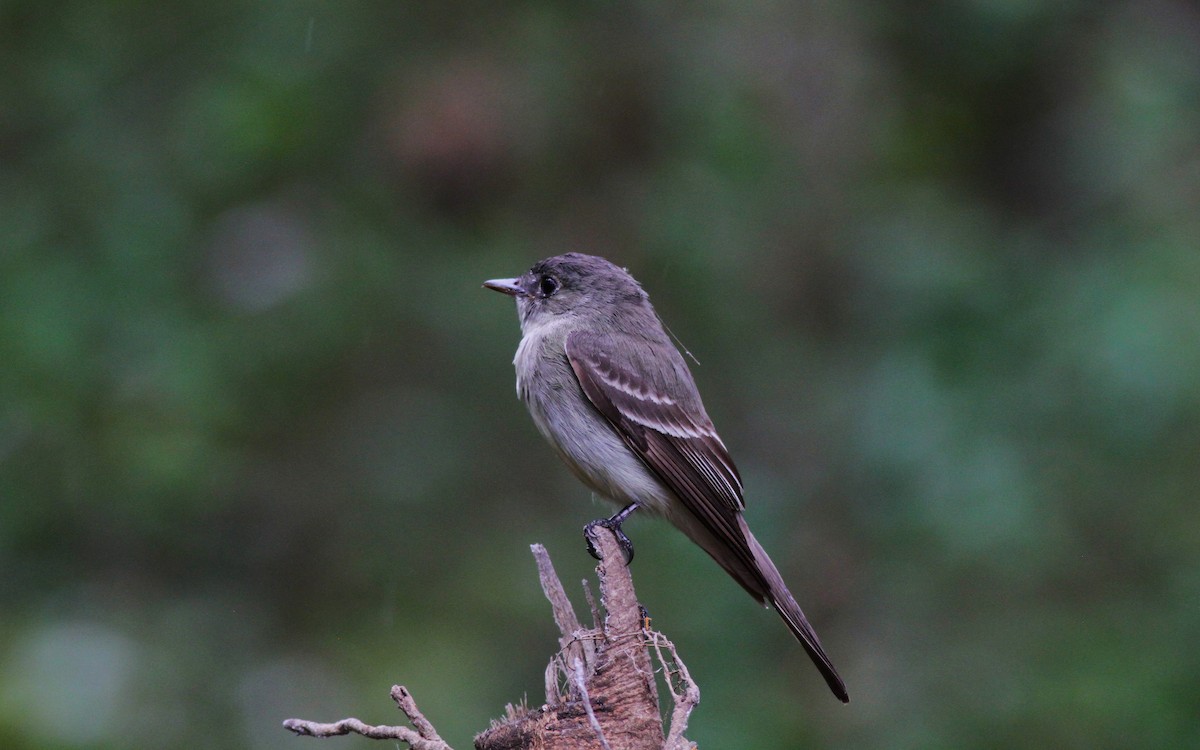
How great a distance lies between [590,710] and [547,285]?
2.69 metres

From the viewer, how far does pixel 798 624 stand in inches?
149

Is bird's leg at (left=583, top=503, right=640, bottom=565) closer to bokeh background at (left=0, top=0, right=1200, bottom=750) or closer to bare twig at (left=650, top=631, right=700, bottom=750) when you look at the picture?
bare twig at (left=650, top=631, right=700, bottom=750)

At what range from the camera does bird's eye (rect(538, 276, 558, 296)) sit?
190 inches

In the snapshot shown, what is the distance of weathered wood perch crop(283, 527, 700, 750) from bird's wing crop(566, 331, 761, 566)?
147 centimetres

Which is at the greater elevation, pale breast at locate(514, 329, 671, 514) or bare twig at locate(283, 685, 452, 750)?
pale breast at locate(514, 329, 671, 514)

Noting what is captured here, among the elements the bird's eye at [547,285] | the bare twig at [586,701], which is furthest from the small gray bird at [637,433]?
the bare twig at [586,701]

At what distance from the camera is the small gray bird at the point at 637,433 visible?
13.5 feet

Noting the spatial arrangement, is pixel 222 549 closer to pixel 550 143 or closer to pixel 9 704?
pixel 9 704

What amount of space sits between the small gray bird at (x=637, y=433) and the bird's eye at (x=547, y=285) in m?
0.20

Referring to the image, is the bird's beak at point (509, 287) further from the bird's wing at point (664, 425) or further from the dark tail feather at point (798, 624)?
the dark tail feather at point (798, 624)

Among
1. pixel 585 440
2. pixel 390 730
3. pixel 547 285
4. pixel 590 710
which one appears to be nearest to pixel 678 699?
pixel 590 710

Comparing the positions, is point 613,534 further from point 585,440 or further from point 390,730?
point 390,730

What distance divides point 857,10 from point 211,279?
3.35 metres

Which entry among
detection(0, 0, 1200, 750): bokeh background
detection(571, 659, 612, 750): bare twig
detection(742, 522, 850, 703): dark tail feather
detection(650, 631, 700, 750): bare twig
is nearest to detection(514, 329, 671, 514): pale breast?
detection(742, 522, 850, 703): dark tail feather
